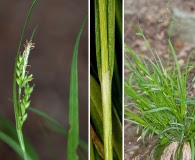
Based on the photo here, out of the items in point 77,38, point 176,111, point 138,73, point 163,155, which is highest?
point 77,38

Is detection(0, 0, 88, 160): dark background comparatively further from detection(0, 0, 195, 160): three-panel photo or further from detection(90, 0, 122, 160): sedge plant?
detection(90, 0, 122, 160): sedge plant

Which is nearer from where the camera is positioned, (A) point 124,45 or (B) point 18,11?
(A) point 124,45

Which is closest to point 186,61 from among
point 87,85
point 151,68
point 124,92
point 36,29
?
point 151,68

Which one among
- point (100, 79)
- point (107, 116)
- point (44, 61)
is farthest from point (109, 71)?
point (44, 61)

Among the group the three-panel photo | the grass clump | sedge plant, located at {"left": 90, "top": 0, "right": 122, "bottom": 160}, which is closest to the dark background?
the three-panel photo

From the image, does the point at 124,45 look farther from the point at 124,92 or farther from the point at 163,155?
the point at 163,155

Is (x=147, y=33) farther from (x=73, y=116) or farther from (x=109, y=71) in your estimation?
(x=73, y=116)

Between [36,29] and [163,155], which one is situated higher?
[36,29]

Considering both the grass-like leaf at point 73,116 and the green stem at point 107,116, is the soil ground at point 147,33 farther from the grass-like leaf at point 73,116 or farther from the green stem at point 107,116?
the grass-like leaf at point 73,116

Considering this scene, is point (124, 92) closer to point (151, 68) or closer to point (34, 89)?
point (151, 68)
